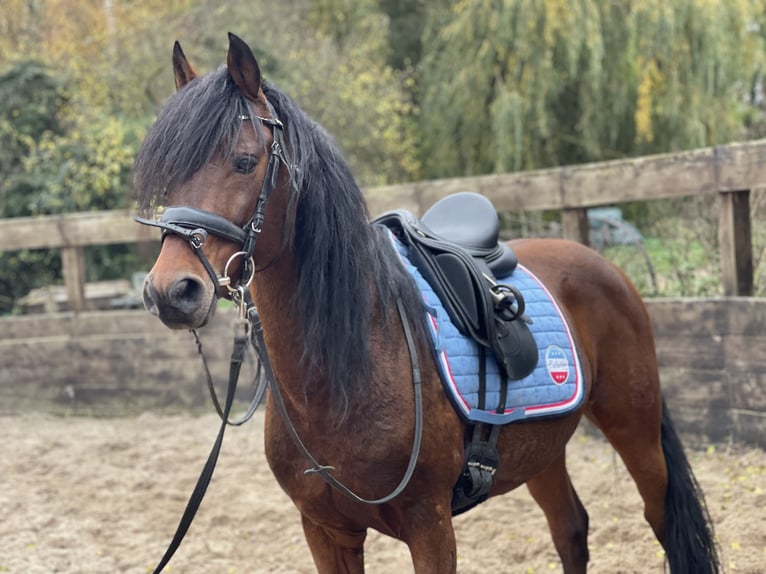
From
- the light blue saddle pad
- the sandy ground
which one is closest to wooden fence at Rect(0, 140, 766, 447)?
the sandy ground

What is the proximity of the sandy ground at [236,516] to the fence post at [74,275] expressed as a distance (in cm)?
121

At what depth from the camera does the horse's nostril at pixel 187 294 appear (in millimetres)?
1788

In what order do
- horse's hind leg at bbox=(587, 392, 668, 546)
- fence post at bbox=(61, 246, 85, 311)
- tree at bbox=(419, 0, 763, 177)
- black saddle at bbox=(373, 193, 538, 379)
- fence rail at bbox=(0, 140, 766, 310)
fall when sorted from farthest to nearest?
tree at bbox=(419, 0, 763, 177), fence post at bbox=(61, 246, 85, 311), fence rail at bbox=(0, 140, 766, 310), horse's hind leg at bbox=(587, 392, 668, 546), black saddle at bbox=(373, 193, 538, 379)

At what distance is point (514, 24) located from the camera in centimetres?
1005

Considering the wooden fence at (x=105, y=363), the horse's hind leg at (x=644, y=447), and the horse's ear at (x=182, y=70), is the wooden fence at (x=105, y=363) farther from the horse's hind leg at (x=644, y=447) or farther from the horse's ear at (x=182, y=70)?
the horse's ear at (x=182, y=70)

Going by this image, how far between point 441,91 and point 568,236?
5865 millimetres

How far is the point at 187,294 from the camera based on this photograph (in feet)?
5.96

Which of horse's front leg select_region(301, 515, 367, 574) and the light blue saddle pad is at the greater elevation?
the light blue saddle pad

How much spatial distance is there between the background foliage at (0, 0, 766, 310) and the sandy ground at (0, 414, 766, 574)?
3980mm

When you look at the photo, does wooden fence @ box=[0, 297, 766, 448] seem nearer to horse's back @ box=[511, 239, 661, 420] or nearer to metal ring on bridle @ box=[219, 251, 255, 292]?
horse's back @ box=[511, 239, 661, 420]

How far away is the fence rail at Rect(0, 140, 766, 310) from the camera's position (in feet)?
14.7

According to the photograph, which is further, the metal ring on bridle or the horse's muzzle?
the metal ring on bridle

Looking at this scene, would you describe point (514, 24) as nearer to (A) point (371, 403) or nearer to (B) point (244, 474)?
(B) point (244, 474)

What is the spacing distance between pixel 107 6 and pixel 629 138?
866cm
